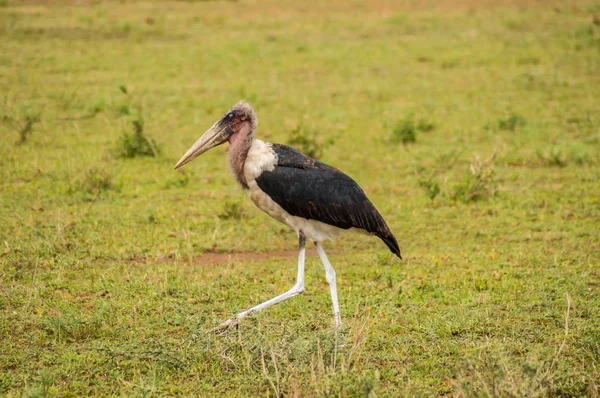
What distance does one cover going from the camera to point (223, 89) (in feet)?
43.9

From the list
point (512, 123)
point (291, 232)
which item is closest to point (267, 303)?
point (291, 232)

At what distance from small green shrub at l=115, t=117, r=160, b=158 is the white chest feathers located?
4.39 metres

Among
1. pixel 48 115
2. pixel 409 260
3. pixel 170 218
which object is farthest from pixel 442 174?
pixel 48 115

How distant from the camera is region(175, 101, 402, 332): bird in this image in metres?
5.64

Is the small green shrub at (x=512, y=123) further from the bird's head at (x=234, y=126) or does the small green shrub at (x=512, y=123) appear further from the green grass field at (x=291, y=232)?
the bird's head at (x=234, y=126)

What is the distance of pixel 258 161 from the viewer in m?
5.72

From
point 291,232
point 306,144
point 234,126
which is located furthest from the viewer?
point 306,144

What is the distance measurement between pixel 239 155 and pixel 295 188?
0.47 metres

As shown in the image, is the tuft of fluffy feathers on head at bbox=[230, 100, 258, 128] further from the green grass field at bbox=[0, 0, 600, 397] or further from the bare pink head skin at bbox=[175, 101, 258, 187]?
the green grass field at bbox=[0, 0, 600, 397]

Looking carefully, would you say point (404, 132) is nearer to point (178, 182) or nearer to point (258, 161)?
point (178, 182)

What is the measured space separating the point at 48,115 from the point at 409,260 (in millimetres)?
6523

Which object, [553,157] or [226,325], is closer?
[226,325]

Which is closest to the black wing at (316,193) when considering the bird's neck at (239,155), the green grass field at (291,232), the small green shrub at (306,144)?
the bird's neck at (239,155)

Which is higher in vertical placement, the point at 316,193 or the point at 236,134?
the point at 236,134
